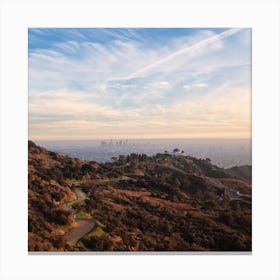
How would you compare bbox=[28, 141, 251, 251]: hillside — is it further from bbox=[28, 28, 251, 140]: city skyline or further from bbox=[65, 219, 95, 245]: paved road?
bbox=[28, 28, 251, 140]: city skyline

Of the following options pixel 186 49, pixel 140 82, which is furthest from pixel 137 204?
pixel 186 49

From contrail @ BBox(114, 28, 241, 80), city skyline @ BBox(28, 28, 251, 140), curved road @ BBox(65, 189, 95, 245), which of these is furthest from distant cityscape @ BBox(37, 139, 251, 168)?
contrail @ BBox(114, 28, 241, 80)

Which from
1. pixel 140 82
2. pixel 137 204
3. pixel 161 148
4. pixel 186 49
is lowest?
pixel 137 204

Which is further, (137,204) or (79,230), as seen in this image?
(137,204)

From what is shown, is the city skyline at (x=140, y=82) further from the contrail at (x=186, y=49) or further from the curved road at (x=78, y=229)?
the curved road at (x=78, y=229)

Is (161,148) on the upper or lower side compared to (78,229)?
upper

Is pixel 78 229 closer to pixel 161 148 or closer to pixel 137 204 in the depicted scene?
pixel 137 204
